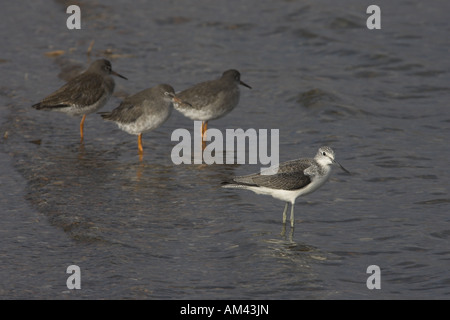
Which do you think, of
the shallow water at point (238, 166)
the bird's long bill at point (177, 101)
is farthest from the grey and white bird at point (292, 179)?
the bird's long bill at point (177, 101)

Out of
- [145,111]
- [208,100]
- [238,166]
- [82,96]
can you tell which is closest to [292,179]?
[238,166]

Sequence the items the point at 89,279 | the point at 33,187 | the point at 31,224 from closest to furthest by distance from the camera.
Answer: the point at 89,279
the point at 31,224
the point at 33,187

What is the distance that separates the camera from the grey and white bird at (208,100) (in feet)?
46.6

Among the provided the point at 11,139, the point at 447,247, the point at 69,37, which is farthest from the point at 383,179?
the point at 69,37

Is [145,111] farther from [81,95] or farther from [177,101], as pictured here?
[81,95]

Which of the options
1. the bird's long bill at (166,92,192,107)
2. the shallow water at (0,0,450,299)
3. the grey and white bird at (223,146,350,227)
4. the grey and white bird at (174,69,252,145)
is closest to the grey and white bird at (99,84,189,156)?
the bird's long bill at (166,92,192,107)

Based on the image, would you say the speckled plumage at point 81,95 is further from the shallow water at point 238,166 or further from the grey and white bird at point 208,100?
the grey and white bird at point 208,100

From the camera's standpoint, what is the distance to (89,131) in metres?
15.1

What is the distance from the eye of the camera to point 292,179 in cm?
1038

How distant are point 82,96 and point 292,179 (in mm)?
5361

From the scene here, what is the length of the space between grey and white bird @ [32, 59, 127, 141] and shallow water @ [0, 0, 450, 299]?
58cm

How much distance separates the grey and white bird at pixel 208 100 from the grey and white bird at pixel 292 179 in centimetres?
379
